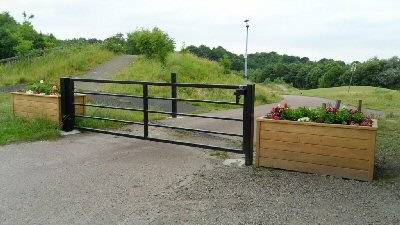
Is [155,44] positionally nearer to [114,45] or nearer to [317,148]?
[114,45]

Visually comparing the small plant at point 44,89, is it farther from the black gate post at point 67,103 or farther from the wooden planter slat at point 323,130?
the wooden planter slat at point 323,130

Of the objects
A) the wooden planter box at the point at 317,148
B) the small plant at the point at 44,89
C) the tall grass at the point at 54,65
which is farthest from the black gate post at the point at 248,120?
the tall grass at the point at 54,65

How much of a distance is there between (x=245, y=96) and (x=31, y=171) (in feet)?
10.1

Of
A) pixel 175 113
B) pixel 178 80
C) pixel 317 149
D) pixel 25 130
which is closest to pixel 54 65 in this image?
pixel 178 80

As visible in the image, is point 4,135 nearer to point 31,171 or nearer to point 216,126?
point 31,171

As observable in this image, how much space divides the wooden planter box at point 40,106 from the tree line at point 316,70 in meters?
34.1

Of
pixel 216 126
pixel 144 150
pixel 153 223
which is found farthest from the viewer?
pixel 216 126

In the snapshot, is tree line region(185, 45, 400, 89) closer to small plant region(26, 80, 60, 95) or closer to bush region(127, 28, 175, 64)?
bush region(127, 28, 175, 64)

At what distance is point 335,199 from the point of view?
4.70 m

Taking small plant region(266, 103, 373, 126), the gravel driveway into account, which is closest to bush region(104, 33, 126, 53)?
the gravel driveway

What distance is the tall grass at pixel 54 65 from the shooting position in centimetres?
2092

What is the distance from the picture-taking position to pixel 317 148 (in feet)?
18.3

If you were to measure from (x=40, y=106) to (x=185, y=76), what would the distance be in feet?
45.3

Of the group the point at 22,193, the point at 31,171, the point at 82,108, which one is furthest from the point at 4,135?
the point at 22,193
